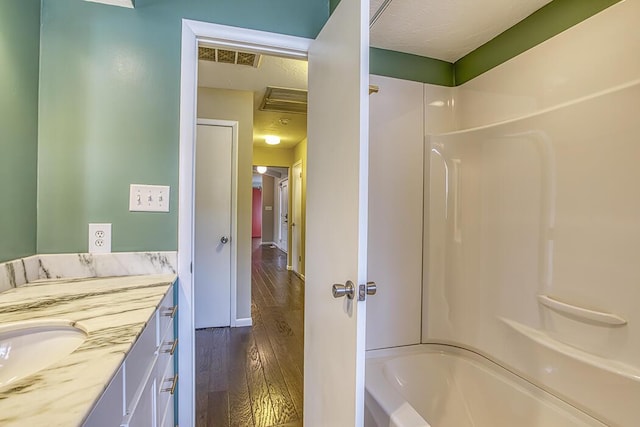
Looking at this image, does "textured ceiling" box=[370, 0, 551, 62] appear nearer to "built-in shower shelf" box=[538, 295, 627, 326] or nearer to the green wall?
the green wall

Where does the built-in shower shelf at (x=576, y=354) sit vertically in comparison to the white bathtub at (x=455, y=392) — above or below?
above

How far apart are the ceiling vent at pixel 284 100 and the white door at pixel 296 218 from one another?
190cm

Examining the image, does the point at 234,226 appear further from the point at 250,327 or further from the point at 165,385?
the point at 165,385

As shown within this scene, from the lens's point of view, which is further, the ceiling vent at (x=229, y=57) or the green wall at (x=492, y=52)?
the ceiling vent at (x=229, y=57)

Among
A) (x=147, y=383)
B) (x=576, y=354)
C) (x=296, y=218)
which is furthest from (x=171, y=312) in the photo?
(x=296, y=218)

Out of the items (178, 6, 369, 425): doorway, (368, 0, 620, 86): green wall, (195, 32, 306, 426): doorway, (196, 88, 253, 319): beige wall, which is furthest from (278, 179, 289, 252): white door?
(178, 6, 369, 425): doorway

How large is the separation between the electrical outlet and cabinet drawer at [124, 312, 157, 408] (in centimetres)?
56

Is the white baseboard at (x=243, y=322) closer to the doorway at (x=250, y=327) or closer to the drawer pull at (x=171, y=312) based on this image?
the doorway at (x=250, y=327)

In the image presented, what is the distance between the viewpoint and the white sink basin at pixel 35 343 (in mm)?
723

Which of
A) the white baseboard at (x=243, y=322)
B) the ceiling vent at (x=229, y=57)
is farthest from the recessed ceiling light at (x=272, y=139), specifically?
the white baseboard at (x=243, y=322)

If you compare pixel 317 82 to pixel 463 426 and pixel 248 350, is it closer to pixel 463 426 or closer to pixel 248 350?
pixel 463 426

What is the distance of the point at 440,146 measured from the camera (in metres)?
1.83

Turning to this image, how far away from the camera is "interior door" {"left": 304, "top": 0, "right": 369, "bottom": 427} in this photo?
3.26 ft

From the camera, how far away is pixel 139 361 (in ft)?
2.53
